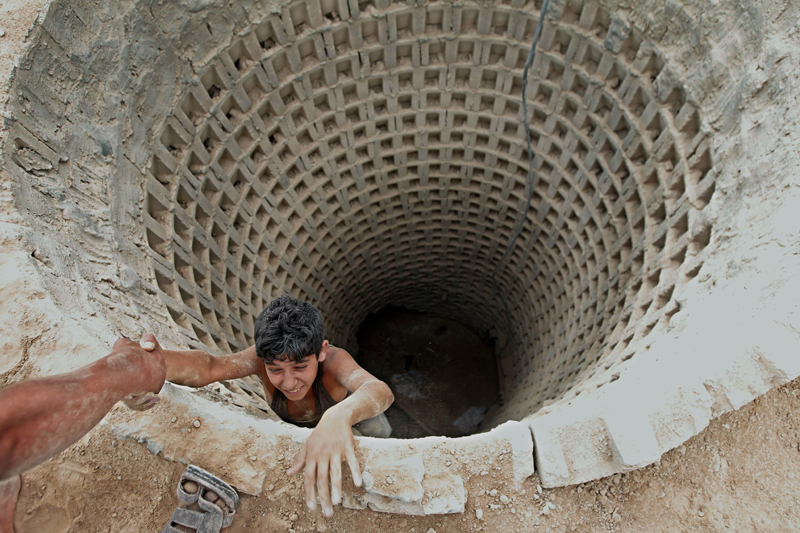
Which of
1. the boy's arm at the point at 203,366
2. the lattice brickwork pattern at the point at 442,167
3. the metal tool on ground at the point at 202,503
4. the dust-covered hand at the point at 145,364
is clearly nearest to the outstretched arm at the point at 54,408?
the dust-covered hand at the point at 145,364

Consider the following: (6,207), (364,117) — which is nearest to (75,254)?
(6,207)

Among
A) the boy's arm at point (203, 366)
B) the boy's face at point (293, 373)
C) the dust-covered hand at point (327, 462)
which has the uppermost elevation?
the dust-covered hand at point (327, 462)

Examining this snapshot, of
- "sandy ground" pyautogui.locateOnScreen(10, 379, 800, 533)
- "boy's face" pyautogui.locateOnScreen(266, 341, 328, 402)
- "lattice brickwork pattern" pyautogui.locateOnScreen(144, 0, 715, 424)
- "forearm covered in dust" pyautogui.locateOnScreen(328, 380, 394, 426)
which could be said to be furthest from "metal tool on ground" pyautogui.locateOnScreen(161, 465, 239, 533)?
"lattice brickwork pattern" pyautogui.locateOnScreen(144, 0, 715, 424)

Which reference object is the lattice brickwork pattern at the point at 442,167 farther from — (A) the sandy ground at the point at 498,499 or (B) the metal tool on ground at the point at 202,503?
(B) the metal tool on ground at the point at 202,503

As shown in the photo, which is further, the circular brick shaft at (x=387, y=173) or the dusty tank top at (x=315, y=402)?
the dusty tank top at (x=315, y=402)

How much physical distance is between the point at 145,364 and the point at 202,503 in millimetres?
840

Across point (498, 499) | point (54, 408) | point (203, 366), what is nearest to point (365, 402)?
point (498, 499)

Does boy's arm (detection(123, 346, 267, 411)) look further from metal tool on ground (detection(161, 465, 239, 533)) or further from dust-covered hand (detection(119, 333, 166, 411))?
metal tool on ground (detection(161, 465, 239, 533))

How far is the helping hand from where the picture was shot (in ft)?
7.02

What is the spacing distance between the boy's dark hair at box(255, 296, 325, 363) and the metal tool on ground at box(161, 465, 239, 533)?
0.69m

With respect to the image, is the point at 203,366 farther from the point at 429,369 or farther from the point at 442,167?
the point at 429,369

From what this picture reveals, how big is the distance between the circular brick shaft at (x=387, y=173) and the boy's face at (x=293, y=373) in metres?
1.05

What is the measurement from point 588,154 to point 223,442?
5.33 m

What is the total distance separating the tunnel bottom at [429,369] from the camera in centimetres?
838
